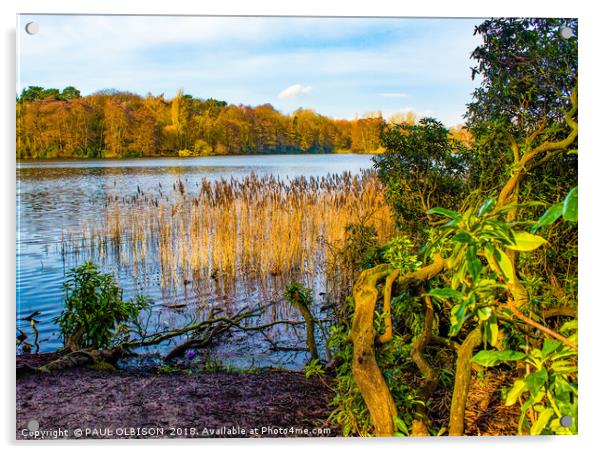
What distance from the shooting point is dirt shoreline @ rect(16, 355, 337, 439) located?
3.19 m

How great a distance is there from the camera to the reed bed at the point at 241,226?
3.65 m

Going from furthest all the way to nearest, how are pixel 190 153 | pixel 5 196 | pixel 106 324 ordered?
pixel 190 153 < pixel 106 324 < pixel 5 196

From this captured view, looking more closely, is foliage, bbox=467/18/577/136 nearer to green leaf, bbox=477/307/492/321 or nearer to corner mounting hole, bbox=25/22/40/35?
green leaf, bbox=477/307/492/321

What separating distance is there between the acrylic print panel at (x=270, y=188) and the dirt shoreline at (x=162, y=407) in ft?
0.04

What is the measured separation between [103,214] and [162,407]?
117 centimetres

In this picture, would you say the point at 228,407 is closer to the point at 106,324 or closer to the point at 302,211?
the point at 106,324

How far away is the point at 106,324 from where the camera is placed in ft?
11.5

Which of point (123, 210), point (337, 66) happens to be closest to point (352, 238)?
point (337, 66)

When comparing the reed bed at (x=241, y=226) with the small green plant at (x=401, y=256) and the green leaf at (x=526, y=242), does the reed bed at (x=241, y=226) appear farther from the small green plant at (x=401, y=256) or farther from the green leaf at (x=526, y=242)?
the green leaf at (x=526, y=242)

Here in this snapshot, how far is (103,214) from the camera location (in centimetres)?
356

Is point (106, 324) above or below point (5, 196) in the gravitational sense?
below
